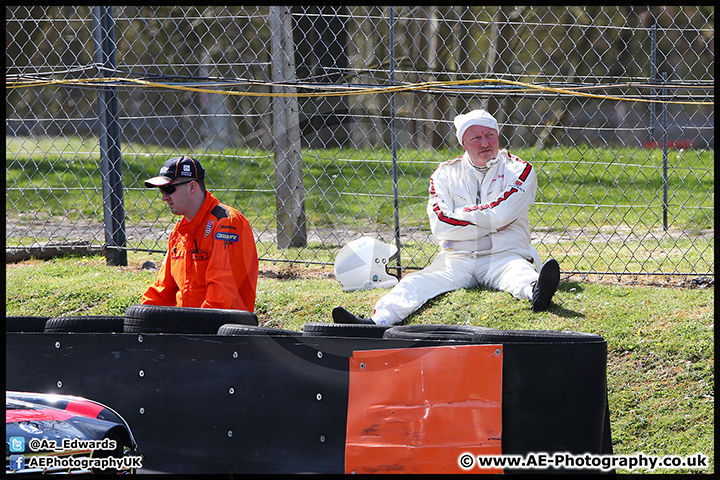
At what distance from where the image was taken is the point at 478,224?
18.3 ft

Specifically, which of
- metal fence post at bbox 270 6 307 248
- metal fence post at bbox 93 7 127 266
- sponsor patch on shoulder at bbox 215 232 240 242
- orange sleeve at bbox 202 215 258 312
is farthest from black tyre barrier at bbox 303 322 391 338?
metal fence post at bbox 93 7 127 266

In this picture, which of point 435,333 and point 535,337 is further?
point 435,333

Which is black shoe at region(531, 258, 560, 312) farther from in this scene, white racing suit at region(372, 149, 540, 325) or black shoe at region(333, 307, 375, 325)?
black shoe at region(333, 307, 375, 325)

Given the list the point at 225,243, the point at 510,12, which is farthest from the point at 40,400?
the point at 510,12

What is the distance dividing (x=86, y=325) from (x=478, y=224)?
287 cm

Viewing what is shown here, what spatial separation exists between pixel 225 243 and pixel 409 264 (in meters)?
2.93

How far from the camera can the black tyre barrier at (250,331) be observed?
3.35 meters

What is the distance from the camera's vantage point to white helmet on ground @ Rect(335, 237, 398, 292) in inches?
251

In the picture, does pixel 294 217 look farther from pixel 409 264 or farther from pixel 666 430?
pixel 666 430

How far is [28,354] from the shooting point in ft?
12.1

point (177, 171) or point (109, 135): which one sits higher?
point (109, 135)

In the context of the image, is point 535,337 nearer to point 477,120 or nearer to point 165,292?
point 165,292

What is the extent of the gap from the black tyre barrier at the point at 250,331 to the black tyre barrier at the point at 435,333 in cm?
43

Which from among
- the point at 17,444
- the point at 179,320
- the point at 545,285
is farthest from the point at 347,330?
the point at 545,285
